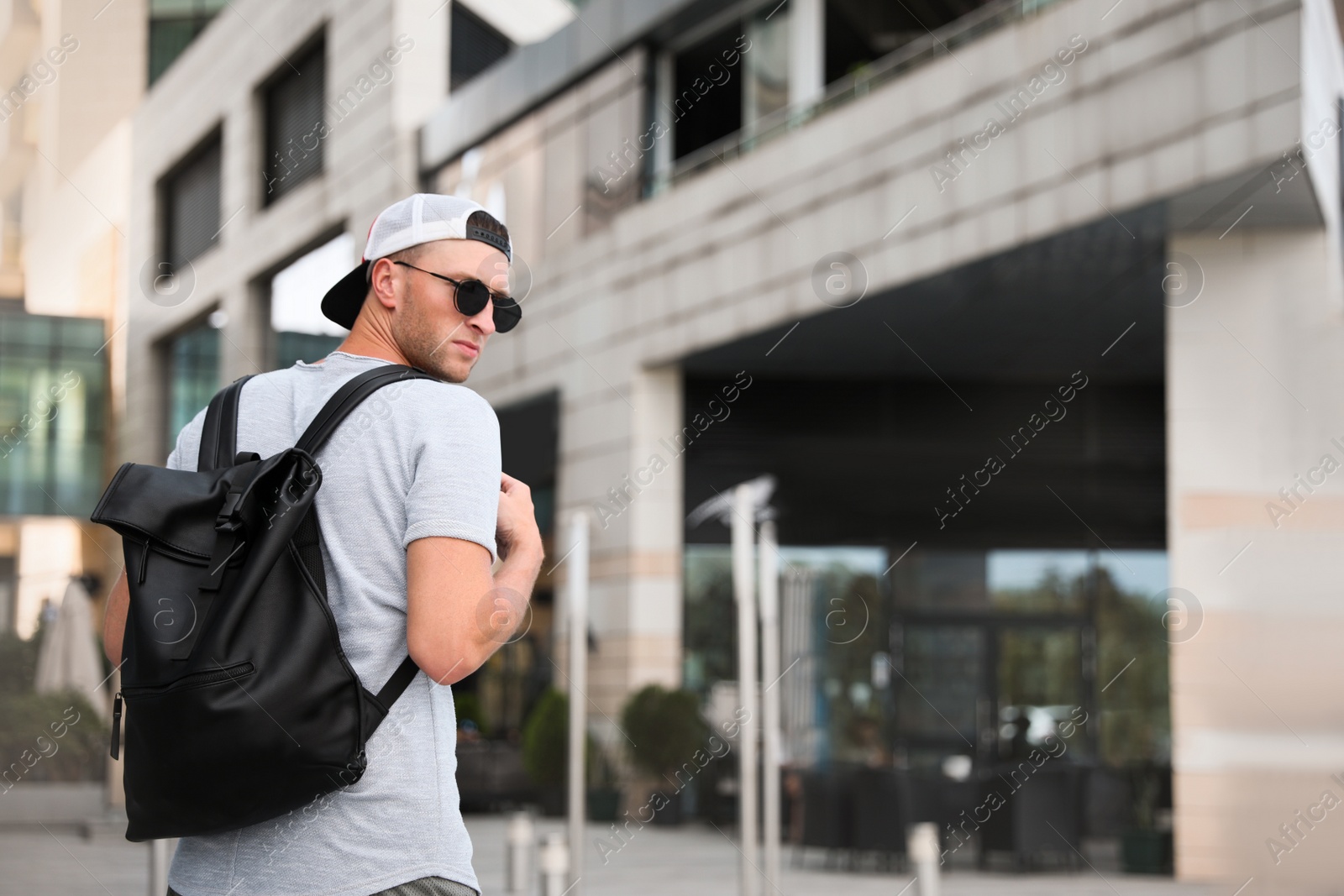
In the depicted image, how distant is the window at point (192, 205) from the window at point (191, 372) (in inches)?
67.3

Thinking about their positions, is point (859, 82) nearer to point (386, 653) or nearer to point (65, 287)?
point (386, 653)

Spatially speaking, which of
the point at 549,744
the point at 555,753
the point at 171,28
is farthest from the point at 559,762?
the point at 171,28

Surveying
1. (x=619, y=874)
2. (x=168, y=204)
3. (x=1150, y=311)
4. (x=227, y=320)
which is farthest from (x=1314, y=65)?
(x=168, y=204)

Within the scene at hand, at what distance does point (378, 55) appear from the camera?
22469 mm

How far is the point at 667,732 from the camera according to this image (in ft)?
53.6

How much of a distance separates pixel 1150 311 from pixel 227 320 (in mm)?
19226

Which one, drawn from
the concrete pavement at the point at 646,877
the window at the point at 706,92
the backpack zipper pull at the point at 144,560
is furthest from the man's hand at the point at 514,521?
the window at the point at 706,92

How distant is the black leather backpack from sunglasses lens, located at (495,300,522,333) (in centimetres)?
41

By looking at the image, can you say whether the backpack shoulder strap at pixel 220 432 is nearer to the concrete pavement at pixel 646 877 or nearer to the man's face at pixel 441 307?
the man's face at pixel 441 307

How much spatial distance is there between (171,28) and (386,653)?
3519 centimetres

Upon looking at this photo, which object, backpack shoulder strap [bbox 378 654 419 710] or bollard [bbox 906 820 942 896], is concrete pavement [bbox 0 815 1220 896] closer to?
bollard [bbox 906 820 942 896]

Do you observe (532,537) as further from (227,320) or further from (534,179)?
(227,320)

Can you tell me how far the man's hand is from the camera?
5.92 ft

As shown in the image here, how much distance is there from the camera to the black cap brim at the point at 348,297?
6.68 ft
